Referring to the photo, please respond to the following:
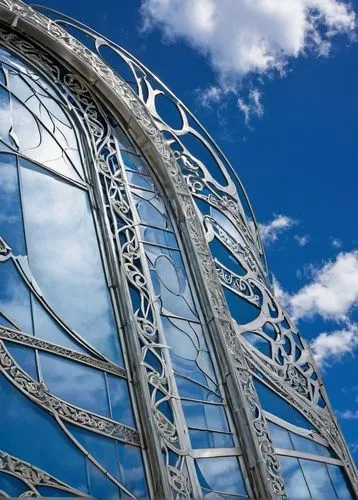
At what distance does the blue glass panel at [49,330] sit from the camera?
7828mm

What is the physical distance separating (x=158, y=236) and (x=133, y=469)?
3.74 meters

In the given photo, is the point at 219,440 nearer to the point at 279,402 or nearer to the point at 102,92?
the point at 279,402

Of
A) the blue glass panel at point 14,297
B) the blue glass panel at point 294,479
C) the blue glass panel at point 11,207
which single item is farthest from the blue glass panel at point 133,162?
the blue glass panel at point 294,479

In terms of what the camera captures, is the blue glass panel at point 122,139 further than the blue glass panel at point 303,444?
Yes

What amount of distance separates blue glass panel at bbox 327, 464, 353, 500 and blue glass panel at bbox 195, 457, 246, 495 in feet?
4.78

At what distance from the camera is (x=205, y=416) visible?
325 inches

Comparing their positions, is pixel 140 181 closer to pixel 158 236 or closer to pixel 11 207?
pixel 158 236

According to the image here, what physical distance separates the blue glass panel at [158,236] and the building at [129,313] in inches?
0.9

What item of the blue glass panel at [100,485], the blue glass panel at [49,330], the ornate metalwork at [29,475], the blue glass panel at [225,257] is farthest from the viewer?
the blue glass panel at [225,257]

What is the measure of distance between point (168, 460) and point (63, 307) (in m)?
2.14

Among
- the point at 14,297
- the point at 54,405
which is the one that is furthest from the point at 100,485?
the point at 14,297

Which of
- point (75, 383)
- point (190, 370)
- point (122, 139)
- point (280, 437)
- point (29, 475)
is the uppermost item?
point (122, 139)

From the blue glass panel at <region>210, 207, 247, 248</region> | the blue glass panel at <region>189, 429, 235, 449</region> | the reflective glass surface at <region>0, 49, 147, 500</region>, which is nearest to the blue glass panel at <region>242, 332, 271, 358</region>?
the blue glass panel at <region>189, 429, 235, 449</region>

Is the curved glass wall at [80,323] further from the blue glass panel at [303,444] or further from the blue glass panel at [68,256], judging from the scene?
the blue glass panel at [303,444]
